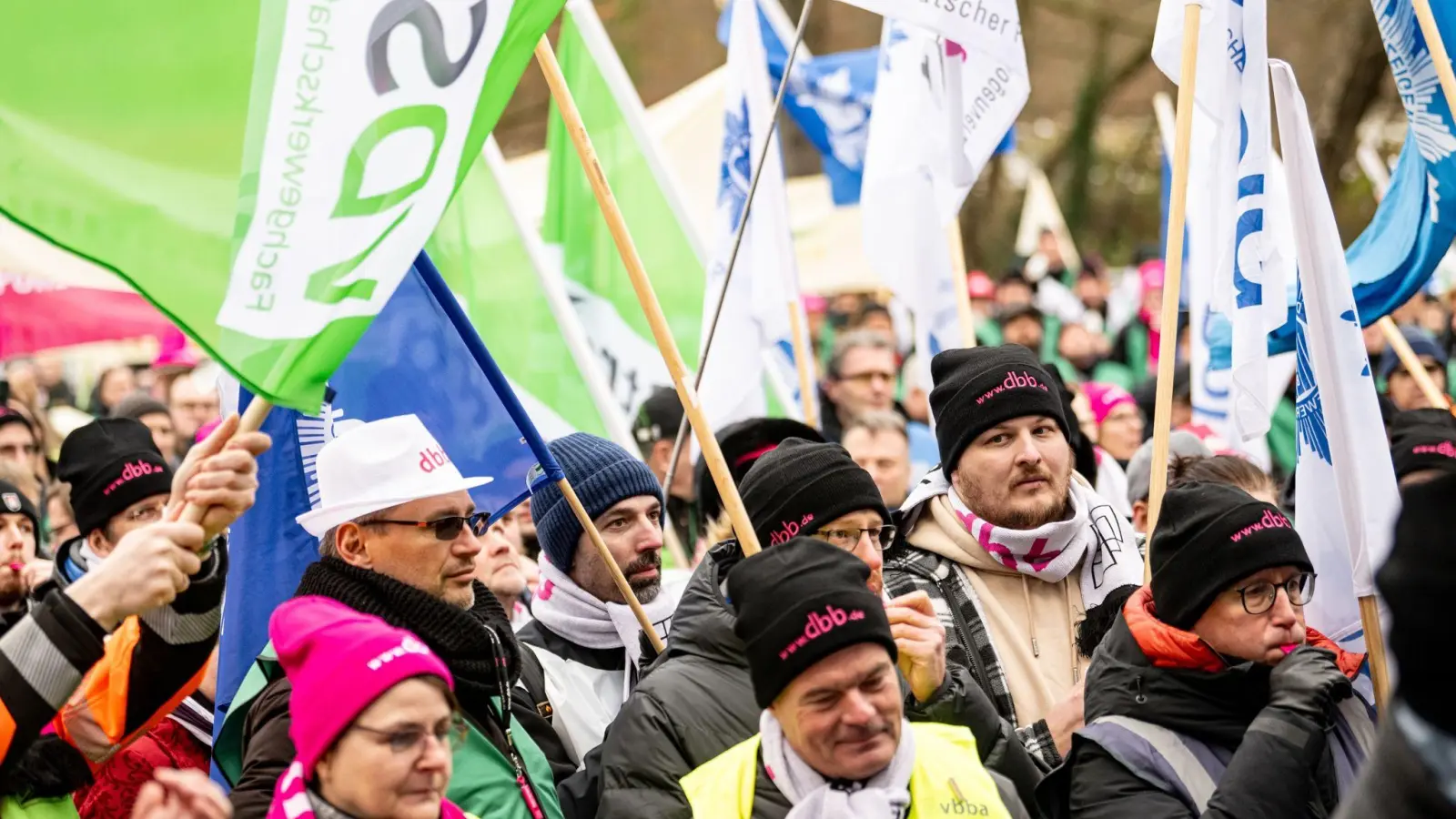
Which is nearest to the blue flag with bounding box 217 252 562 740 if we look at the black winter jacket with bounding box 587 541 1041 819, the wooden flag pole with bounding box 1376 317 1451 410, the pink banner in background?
the black winter jacket with bounding box 587 541 1041 819

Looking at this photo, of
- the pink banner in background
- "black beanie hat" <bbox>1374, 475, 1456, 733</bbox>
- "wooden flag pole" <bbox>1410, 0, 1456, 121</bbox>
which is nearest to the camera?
"black beanie hat" <bbox>1374, 475, 1456, 733</bbox>

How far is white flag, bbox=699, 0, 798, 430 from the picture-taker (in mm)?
7234

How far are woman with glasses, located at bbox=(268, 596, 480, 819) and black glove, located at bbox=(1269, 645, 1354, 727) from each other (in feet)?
5.44

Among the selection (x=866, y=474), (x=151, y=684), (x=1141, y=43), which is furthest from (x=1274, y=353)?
(x=1141, y=43)

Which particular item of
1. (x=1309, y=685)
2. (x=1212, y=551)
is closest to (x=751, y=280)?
(x=1212, y=551)

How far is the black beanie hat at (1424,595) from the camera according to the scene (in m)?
1.89

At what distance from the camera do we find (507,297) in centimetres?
715

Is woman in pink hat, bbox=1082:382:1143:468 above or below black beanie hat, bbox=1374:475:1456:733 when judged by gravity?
above

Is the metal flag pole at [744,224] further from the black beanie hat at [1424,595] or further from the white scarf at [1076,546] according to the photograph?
the black beanie hat at [1424,595]

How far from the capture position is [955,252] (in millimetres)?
6508

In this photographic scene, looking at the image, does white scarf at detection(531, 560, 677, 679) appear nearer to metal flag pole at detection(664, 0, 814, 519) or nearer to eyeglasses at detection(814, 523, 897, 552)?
metal flag pole at detection(664, 0, 814, 519)

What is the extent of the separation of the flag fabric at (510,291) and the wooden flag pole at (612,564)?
2.12 metres

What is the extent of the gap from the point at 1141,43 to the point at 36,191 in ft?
77.1

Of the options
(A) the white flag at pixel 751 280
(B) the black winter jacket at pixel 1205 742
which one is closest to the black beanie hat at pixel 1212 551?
(B) the black winter jacket at pixel 1205 742
